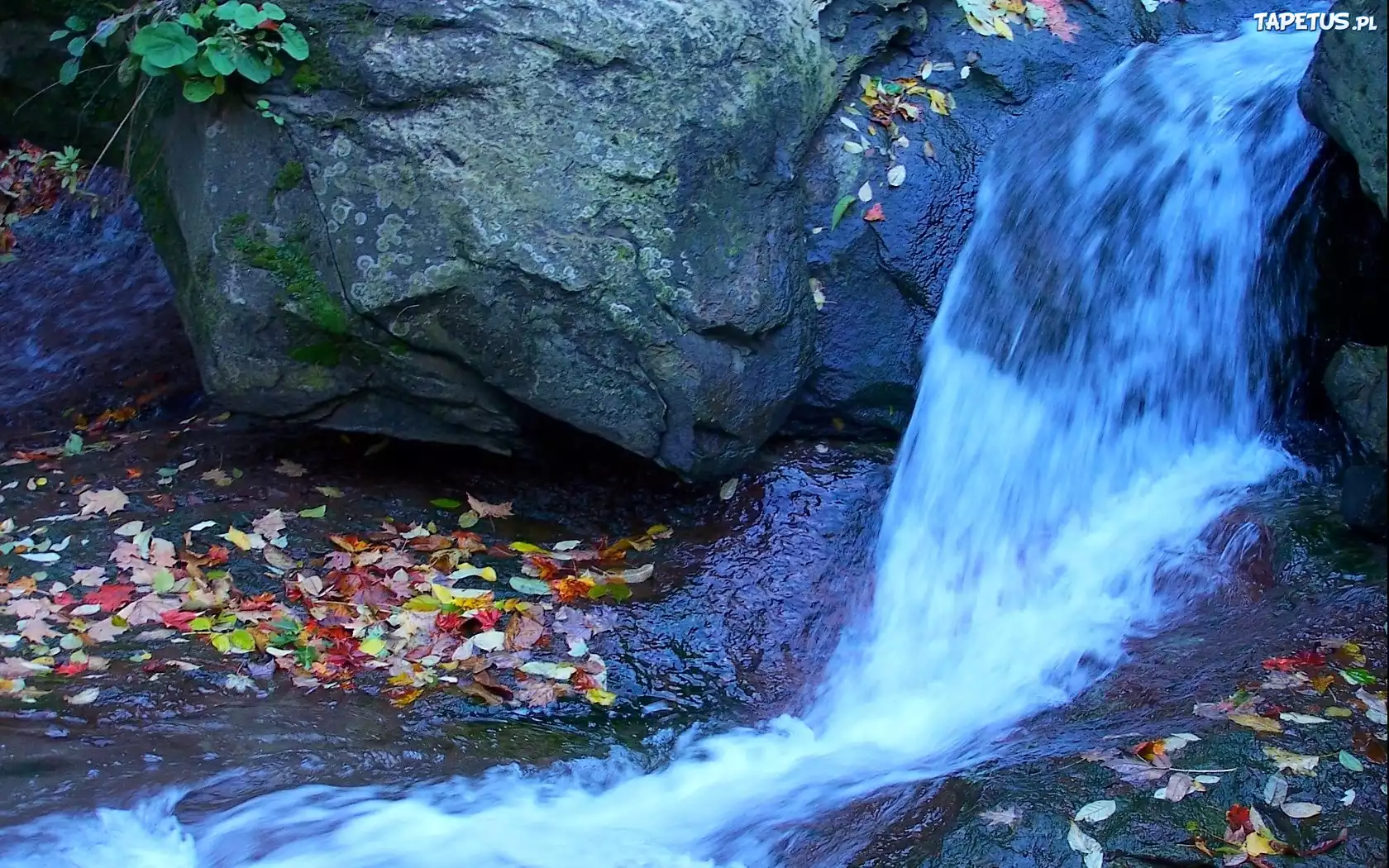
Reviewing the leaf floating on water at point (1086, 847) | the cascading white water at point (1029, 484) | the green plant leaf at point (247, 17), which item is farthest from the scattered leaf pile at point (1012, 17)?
the leaf floating on water at point (1086, 847)

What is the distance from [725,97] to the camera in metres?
5.09

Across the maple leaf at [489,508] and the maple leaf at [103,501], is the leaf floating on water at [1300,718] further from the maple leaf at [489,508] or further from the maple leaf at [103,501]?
the maple leaf at [103,501]

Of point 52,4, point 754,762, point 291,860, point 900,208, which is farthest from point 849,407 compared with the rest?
point 52,4

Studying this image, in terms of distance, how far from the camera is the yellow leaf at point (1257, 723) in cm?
354

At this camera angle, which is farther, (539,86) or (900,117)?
(900,117)

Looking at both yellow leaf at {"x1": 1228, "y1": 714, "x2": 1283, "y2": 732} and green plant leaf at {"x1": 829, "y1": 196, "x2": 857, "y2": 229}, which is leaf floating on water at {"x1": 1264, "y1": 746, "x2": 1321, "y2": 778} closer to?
yellow leaf at {"x1": 1228, "y1": 714, "x2": 1283, "y2": 732}

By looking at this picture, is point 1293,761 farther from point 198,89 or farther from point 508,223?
point 198,89

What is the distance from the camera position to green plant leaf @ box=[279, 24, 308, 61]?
4773 mm

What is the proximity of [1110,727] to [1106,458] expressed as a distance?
6.45ft

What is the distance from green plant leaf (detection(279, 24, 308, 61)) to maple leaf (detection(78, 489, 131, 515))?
2.18 meters

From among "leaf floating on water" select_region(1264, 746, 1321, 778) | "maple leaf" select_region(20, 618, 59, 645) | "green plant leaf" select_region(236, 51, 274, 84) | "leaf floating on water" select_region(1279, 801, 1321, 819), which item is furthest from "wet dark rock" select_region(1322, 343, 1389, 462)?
"maple leaf" select_region(20, 618, 59, 645)

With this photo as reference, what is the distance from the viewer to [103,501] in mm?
5207

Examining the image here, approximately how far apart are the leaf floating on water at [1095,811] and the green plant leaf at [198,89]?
4.35m

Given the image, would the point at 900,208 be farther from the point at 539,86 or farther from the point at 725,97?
the point at 539,86
